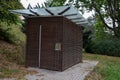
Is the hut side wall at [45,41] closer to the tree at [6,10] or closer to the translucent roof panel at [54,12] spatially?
the translucent roof panel at [54,12]

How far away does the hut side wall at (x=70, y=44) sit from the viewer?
8.18 metres

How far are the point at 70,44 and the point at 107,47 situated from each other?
31.4 feet

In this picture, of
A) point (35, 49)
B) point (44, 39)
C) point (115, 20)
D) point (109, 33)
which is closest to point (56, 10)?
point (44, 39)

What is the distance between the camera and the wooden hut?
7.89 metres

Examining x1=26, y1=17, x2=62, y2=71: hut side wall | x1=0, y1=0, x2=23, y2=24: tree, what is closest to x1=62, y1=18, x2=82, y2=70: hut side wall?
x1=26, y1=17, x2=62, y2=71: hut side wall

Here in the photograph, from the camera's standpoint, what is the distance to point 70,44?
358 inches

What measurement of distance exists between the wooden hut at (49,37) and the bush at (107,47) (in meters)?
9.66

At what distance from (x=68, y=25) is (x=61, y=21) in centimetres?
87

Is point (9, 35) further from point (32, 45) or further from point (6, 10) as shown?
point (32, 45)

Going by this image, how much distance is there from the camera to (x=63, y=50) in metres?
7.96

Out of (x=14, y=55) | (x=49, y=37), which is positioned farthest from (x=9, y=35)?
(x=49, y=37)

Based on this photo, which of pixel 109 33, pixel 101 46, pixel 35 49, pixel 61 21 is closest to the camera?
pixel 61 21

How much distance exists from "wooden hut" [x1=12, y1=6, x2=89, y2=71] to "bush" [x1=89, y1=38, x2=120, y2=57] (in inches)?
380

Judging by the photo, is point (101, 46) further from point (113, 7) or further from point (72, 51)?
point (72, 51)
